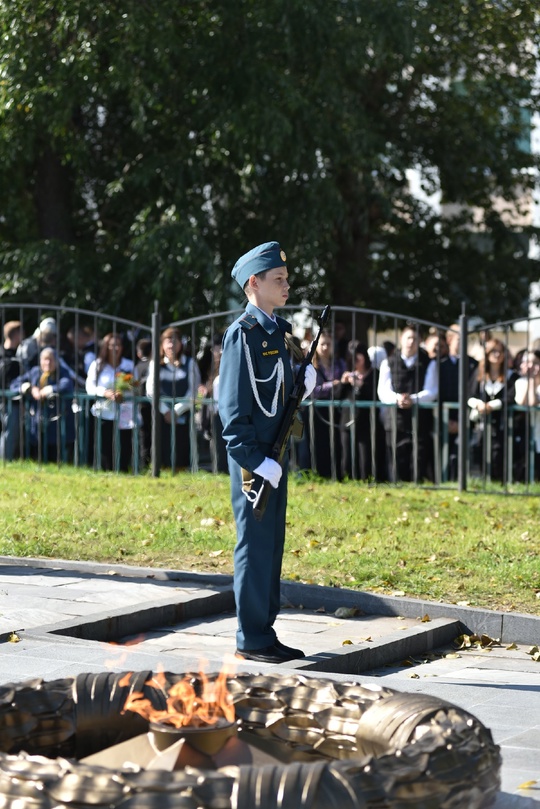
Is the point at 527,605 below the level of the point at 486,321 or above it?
below

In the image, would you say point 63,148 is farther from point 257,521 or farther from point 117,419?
point 257,521

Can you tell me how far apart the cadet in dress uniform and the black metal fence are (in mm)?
6585

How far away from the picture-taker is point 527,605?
26.7ft

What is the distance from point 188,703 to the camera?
3.92 m

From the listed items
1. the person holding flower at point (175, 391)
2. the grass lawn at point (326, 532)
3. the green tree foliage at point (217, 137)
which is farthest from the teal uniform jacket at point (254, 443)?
the green tree foliage at point (217, 137)

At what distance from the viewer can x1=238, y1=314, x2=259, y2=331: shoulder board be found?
6801mm

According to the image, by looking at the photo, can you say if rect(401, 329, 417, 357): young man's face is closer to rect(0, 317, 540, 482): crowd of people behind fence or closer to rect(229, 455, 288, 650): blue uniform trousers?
rect(0, 317, 540, 482): crowd of people behind fence

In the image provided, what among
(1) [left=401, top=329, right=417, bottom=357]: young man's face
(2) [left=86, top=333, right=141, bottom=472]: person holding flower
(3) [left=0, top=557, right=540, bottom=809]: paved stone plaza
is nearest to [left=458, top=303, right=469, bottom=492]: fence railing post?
(1) [left=401, top=329, right=417, bottom=357]: young man's face

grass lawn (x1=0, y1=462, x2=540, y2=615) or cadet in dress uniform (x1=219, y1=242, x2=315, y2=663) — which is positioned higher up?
cadet in dress uniform (x1=219, y1=242, x2=315, y2=663)

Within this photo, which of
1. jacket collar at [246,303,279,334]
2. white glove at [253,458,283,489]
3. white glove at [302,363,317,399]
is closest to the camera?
white glove at [253,458,283,489]

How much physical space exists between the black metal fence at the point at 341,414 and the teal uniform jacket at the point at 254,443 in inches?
260

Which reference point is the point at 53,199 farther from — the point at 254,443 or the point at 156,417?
the point at 254,443

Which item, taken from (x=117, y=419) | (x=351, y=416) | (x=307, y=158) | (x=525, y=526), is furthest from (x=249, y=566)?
(x=307, y=158)

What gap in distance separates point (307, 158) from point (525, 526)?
10.4m
